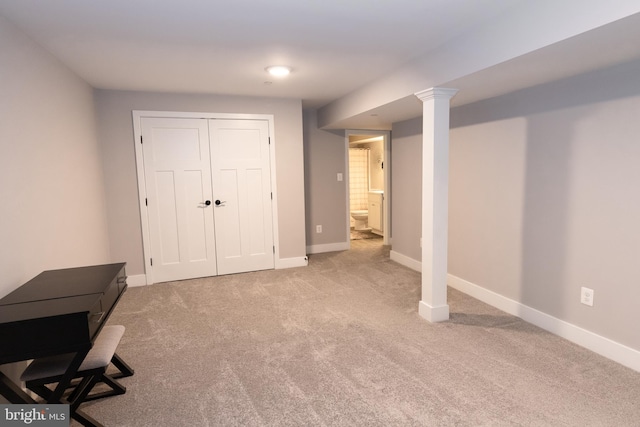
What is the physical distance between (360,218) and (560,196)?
492 cm

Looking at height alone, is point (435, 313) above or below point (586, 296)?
below

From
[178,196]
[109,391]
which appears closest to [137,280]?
[178,196]

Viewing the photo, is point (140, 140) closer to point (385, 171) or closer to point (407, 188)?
point (407, 188)

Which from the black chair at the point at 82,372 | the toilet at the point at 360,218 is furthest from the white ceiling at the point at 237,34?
the toilet at the point at 360,218

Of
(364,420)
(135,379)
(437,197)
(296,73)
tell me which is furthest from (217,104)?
(364,420)

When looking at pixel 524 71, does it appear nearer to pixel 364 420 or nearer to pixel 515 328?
pixel 515 328

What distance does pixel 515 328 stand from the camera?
3082 millimetres

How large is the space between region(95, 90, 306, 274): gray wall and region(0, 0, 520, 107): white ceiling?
0.51 metres

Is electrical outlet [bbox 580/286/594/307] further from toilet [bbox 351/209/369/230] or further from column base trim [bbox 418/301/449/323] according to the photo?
toilet [bbox 351/209/369/230]

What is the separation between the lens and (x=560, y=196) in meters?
2.91

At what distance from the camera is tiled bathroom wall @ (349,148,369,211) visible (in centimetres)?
809

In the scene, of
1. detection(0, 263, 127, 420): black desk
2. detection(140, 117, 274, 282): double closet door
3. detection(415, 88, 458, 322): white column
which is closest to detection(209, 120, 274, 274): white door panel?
detection(140, 117, 274, 282): double closet door

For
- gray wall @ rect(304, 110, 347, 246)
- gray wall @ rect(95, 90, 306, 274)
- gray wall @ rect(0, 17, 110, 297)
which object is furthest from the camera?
gray wall @ rect(304, 110, 347, 246)

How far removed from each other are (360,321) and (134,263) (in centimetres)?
275
